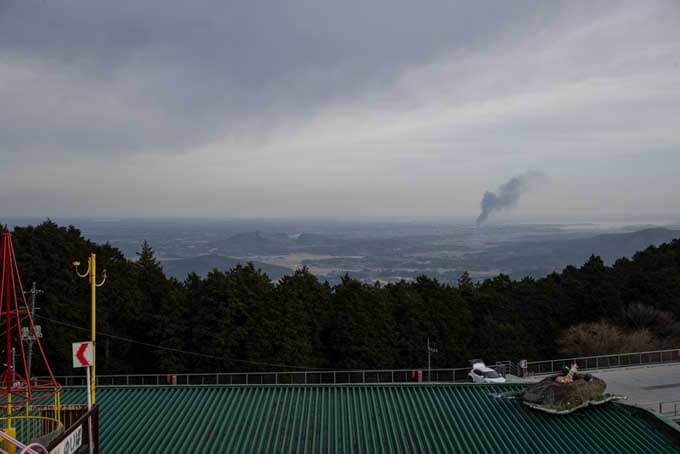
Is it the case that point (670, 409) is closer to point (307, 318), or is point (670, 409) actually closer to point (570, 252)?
point (307, 318)

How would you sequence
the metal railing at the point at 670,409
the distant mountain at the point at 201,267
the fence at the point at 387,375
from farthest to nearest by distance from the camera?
1. the distant mountain at the point at 201,267
2. the fence at the point at 387,375
3. the metal railing at the point at 670,409

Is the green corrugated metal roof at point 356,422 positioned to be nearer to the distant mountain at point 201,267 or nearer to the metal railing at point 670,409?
the metal railing at point 670,409

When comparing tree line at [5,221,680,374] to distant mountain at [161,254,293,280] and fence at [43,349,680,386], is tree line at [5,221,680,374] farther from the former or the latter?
distant mountain at [161,254,293,280]

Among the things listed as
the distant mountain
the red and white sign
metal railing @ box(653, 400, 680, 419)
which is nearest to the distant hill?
the distant mountain

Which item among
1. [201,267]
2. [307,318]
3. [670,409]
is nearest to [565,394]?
[670,409]

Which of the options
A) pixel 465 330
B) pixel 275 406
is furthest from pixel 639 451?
pixel 465 330

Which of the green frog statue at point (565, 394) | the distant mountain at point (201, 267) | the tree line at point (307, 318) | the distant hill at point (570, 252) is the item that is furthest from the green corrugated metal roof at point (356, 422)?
the distant hill at point (570, 252)
